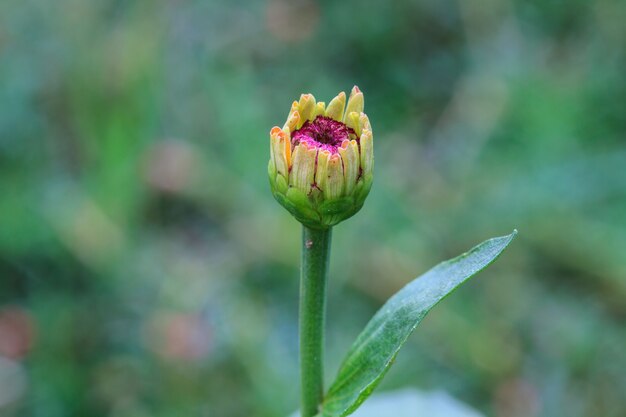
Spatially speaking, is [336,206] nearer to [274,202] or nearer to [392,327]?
[392,327]

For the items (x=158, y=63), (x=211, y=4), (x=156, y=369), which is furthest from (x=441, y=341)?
(x=211, y=4)

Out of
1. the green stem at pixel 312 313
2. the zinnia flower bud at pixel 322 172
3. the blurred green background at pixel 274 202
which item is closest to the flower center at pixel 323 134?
the zinnia flower bud at pixel 322 172

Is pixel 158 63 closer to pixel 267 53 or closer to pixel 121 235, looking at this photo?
pixel 267 53

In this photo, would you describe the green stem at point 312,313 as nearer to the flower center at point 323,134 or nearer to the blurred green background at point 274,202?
the flower center at point 323,134

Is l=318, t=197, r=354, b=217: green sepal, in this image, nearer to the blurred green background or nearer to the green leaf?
the green leaf

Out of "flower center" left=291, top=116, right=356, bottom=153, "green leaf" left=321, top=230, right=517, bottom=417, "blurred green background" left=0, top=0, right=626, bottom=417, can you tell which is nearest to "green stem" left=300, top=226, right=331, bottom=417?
"green leaf" left=321, top=230, right=517, bottom=417
